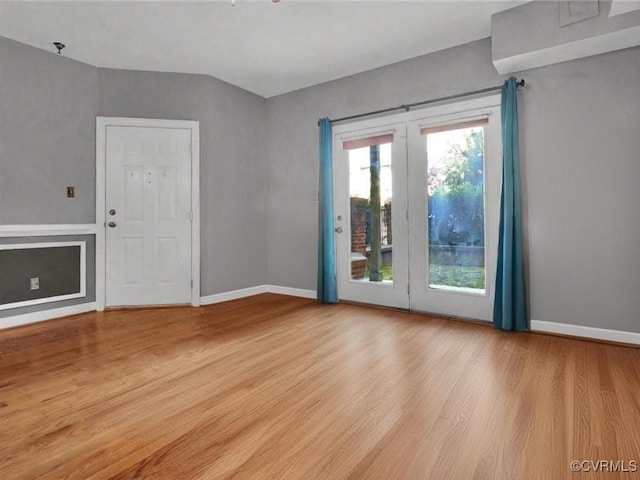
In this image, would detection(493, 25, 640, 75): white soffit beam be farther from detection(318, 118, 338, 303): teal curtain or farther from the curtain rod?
detection(318, 118, 338, 303): teal curtain

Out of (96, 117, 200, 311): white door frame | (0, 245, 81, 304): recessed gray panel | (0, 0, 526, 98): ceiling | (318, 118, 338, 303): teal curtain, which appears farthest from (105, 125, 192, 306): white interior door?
(318, 118, 338, 303): teal curtain

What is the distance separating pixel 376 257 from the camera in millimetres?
4027

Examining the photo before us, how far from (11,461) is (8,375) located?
44.6 inches

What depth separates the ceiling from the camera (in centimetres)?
286

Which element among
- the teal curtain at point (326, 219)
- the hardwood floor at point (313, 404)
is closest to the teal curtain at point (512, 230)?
the hardwood floor at point (313, 404)

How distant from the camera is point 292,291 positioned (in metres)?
4.73

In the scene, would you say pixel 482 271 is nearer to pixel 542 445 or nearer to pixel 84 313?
pixel 542 445

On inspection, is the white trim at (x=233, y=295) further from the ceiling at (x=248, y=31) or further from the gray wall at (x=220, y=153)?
the ceiling at (x=248, y=31)

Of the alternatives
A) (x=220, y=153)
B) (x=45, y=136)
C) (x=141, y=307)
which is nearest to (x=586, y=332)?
(x=220, y=153)

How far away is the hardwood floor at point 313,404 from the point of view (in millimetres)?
1376

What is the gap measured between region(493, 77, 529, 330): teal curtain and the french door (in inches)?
7.0

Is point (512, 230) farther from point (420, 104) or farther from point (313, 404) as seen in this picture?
point (313, 404)

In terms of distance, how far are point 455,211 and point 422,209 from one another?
33cm

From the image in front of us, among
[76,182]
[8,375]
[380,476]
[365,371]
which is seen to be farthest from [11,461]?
[76,182]
